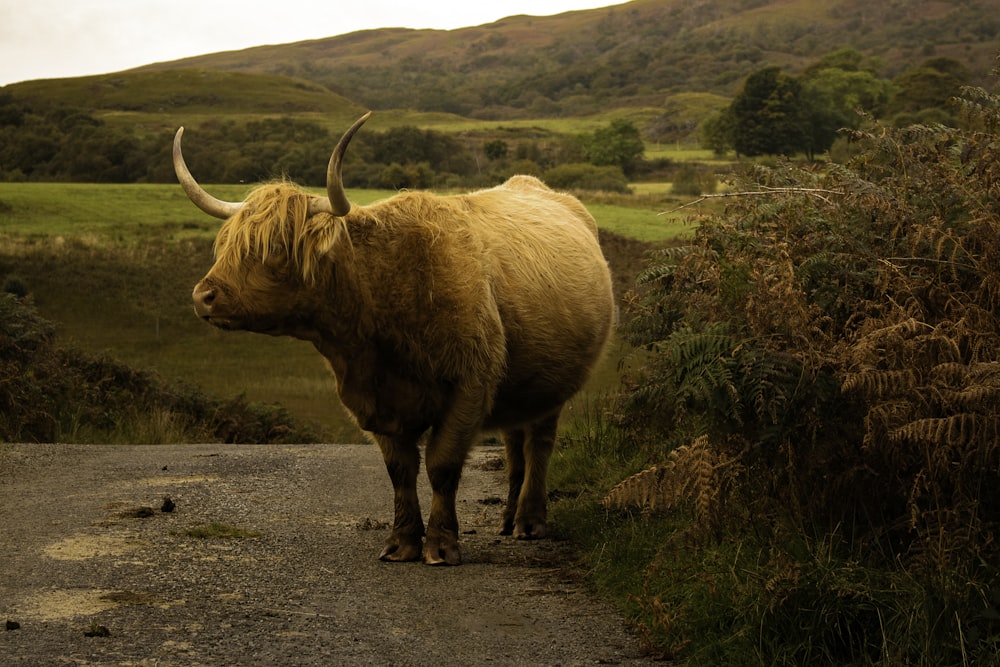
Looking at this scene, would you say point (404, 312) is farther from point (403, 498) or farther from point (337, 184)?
point (403, 498)

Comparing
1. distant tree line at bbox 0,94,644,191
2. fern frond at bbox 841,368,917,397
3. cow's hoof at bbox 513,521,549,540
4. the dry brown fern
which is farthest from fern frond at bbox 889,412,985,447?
distant tree line at bbox 0,94,644,191

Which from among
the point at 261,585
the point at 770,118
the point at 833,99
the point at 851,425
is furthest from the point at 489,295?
the point at 833,99

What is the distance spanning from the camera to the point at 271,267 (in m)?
6.62

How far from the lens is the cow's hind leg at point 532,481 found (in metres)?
7.80

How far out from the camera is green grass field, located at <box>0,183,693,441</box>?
26.5m

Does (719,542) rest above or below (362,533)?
above

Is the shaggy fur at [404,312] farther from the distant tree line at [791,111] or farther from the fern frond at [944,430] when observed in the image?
the distant tree line at [791,111]

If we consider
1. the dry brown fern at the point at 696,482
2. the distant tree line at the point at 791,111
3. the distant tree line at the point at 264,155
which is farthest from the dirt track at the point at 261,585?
the distant tree line at the point at 791,111

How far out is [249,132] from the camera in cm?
7756

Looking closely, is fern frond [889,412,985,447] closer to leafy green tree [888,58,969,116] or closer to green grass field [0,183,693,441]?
green grass field [0,183,693,441]

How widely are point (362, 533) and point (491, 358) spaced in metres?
1.67

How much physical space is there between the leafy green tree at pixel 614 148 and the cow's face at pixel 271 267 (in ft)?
250

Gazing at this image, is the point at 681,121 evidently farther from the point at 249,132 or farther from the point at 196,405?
the point at 196,405

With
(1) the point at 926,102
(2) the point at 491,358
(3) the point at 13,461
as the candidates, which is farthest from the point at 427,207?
(1) the point at 926,102
